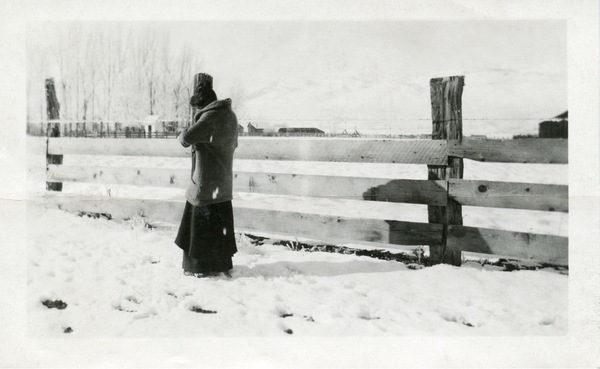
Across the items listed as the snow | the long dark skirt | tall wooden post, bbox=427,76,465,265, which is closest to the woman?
the long dark skirt

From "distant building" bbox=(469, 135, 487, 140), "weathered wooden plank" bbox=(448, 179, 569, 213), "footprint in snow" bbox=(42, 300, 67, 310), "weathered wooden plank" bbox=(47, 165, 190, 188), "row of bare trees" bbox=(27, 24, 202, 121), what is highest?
"row of bare trees" bbox=(27, 24, 202, 121)

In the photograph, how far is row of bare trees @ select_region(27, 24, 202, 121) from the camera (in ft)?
10.3

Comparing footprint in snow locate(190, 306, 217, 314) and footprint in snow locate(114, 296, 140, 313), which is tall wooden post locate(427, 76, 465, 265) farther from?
footprint in snow locate(114, 296, 140, 313)

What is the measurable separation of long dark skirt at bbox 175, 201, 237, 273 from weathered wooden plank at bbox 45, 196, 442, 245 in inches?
28.1

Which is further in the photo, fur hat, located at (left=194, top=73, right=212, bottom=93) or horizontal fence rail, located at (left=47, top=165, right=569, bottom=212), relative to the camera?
horizontal fence rail, located at (left=47, top=165, right=569, bottom=212)

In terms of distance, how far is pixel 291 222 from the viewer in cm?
363

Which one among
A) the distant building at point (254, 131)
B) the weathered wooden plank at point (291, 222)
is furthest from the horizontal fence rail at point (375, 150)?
the weathered wooden plank at point (291, 222)

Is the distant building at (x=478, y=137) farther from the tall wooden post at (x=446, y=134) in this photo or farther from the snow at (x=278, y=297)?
the snow at (x=278, y=297)

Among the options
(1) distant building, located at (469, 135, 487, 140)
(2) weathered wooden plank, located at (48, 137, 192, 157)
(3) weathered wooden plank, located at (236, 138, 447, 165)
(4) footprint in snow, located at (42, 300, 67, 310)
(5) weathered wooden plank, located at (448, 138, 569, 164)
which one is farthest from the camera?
(2) weathered wooden plank, located at (48, 137, 192, 157)

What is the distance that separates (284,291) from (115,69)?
2388mm

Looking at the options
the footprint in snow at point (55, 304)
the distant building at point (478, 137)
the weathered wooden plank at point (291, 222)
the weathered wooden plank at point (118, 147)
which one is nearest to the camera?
the footprint in snow at point (55, 304)

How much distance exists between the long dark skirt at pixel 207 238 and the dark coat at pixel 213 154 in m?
0.09

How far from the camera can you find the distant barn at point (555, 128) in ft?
9.46

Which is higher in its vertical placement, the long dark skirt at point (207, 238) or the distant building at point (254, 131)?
the distant building at point (254, 131)
